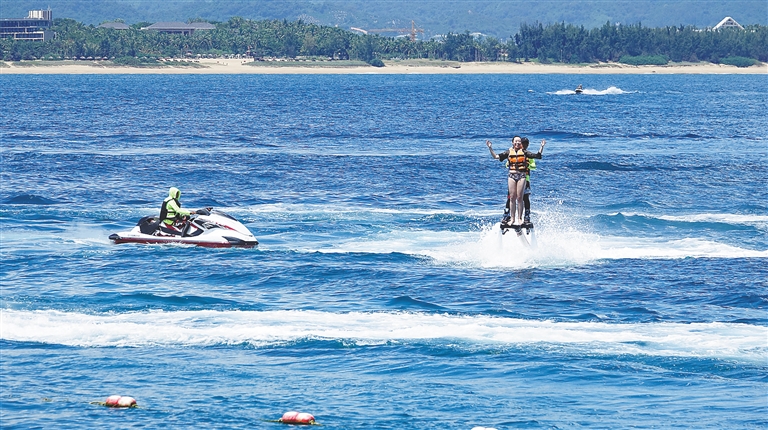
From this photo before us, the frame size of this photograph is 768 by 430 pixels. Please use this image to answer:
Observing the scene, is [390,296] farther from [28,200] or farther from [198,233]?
[28,200]

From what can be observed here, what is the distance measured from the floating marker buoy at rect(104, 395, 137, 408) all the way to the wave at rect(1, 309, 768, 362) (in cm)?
375

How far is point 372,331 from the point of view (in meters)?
23.3

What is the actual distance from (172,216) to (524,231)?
9.73 m

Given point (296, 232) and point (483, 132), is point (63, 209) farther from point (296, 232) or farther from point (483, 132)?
point (483, 132)

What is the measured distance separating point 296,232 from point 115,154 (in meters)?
27.1

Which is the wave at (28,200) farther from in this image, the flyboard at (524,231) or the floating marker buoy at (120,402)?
the floating marker buoy at (120,402)

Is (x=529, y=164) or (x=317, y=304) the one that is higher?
(x=529, y=164)

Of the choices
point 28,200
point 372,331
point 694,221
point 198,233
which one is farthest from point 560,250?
point 28,200

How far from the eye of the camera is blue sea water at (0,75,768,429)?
19.0 meters

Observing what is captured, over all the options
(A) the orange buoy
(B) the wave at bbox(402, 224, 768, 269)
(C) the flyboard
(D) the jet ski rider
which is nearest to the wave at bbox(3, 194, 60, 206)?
(D) the jet ski rider

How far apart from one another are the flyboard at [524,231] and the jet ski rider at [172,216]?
8.79 m

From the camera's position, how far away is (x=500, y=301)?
84.8ft

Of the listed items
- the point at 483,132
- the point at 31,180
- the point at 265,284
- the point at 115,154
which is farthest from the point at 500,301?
the point at 483,132

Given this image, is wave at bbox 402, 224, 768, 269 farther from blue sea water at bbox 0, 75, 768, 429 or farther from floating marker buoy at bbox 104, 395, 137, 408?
floating marker buoy at bbox 104, 395, 137, 408
